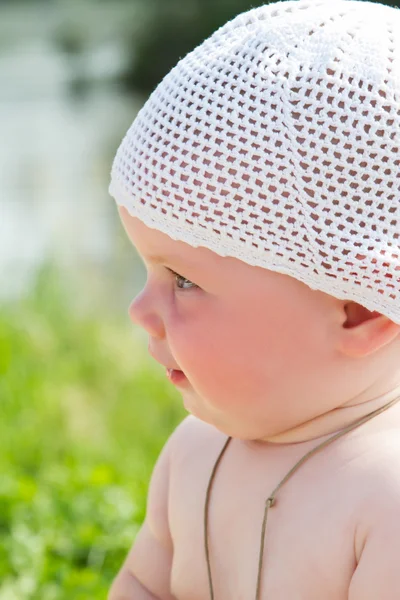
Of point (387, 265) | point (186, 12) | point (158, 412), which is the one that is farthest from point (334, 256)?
point (186, 12)

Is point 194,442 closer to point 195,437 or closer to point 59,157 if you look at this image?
→ point 195,437

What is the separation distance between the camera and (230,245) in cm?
163

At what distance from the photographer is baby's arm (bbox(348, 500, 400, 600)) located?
1570mm

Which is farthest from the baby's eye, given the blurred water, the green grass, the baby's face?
the blurred water

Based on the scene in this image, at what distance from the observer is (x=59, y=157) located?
23.4 feet

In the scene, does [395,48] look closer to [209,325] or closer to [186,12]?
[209,325]

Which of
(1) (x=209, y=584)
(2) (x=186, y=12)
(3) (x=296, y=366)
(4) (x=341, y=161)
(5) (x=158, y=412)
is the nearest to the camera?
(4) (x=341, y=161)

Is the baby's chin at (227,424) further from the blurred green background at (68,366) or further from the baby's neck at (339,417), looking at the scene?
the blurred green background at (68,366)

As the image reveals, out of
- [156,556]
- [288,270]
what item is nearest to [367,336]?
[288,270]

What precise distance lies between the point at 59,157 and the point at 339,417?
5.64 m

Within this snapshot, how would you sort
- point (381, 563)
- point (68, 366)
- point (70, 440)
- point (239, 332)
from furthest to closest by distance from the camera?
point (68, 366)
point (70, 440)
point (239, 332)
point (381, 563)

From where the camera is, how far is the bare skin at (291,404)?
1.64 m

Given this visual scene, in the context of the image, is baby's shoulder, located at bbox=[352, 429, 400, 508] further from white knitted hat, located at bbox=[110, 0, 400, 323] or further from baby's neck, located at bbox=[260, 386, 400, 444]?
white knitted hat, located at bbox=[110, 0, 400, 323]

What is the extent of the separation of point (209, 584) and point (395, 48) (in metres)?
0.93
